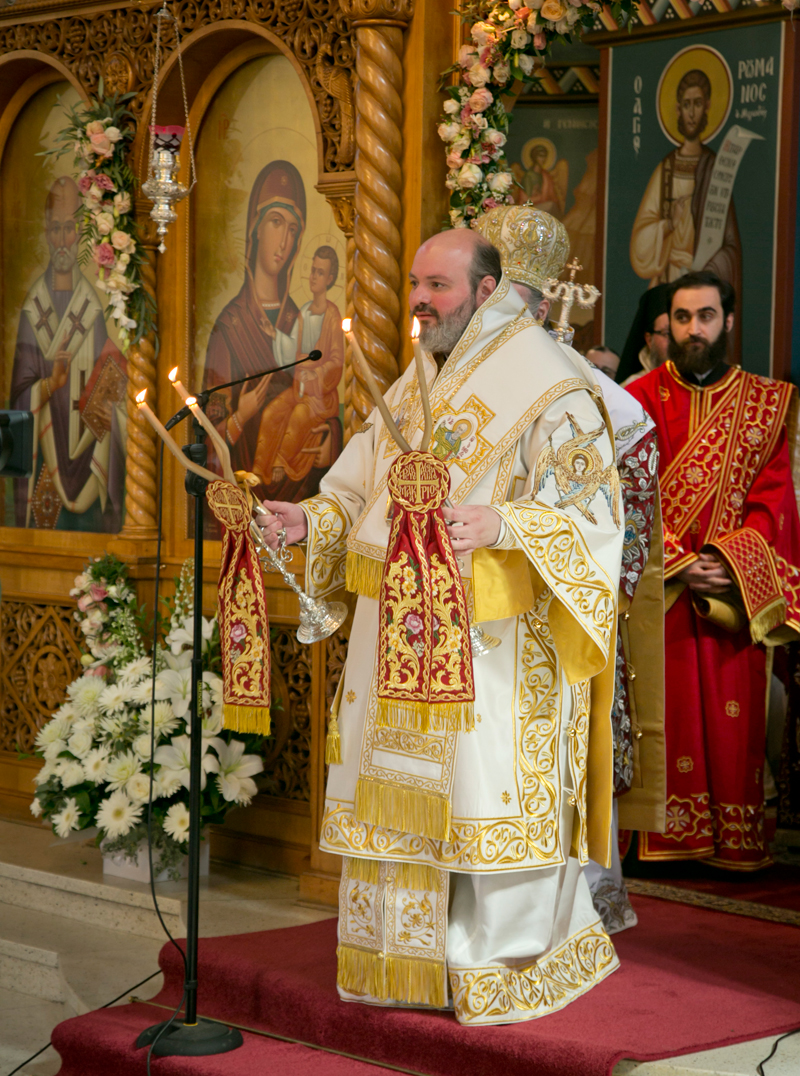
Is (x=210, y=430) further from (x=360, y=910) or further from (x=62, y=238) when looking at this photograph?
(x=62, y=238)

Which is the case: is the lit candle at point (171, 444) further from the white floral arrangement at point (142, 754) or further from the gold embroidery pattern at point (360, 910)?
the white floral arrangement at point (142, 754)

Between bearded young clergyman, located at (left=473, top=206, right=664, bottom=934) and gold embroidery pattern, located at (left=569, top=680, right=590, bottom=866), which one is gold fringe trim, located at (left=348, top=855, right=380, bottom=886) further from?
bearded young clergyman, located at (left=473, top=206, right=664, bottom=934)

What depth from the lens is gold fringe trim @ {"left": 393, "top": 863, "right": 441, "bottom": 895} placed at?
3.55 meters

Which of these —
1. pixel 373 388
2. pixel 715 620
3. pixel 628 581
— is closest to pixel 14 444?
pixel 373 388

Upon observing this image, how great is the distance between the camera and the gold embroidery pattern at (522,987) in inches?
136

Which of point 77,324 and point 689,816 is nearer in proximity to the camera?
point 689,816

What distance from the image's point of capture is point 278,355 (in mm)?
5684

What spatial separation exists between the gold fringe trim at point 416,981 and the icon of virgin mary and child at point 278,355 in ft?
7.71

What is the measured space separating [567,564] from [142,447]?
119 inches

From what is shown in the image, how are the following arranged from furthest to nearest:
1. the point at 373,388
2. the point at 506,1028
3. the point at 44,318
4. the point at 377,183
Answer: the point at 44,318
the point at 377,183
the point at 506,1028
the point at 373,388

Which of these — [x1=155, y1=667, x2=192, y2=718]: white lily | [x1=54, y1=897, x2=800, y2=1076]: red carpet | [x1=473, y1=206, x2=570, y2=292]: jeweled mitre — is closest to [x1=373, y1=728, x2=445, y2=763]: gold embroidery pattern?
[x1=54, y1=897, x2=800, y2=1076]: red carpet

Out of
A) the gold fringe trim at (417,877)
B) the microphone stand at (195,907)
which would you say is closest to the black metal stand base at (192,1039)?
the microphone stand at (195,907)

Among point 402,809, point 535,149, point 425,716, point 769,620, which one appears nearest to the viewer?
point 425,716

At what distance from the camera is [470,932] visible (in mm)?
3562
